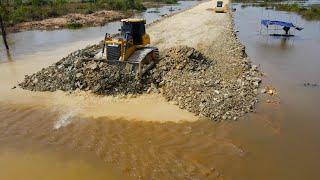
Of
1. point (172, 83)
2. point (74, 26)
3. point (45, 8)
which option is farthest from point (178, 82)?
point (45, 8)

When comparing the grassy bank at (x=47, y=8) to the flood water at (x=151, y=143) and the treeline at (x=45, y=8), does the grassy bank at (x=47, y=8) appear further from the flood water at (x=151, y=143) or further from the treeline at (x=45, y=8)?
the flood water at (x=151, y=143)

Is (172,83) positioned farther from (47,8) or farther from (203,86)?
(47,8)

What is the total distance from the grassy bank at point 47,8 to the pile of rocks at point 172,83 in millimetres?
25742

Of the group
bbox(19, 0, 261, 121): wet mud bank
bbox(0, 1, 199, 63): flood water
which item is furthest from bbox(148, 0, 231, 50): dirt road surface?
bbox(19, 0, 261, 121): wet mud bank

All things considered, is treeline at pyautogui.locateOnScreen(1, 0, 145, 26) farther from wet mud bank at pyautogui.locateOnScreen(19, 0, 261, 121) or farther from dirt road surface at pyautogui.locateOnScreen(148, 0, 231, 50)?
wet mud bank at pyautogui.locateOnScreen(19, 0, 261, 121)

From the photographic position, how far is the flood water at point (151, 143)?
33.3 ft

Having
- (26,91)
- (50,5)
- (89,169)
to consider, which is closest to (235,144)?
(89,169)

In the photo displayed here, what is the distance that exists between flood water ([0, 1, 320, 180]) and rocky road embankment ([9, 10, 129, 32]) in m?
24.0

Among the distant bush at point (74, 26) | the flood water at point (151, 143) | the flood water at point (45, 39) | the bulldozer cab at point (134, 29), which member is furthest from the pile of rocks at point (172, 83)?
the distant bush at point (74, 26)

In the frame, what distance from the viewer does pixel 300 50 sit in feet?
86.4

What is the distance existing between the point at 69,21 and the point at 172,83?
29541 millimetres

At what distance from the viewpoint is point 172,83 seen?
15695 mm

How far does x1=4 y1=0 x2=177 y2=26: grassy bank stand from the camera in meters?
43.2

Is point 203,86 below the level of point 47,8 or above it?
below
